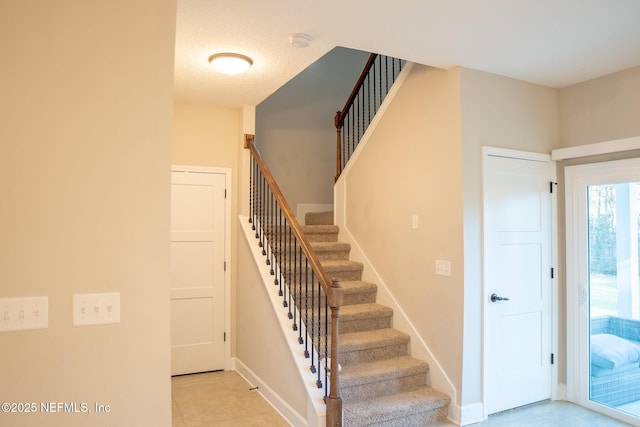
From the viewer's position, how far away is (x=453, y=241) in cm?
319

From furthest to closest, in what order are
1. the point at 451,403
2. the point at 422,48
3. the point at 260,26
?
1. the point at 451,403
2. the point at 422,48
3. the point at 260,26

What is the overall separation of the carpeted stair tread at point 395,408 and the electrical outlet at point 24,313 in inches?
79.6

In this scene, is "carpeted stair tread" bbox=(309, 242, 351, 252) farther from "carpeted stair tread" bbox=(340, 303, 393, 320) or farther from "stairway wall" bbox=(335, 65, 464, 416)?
"carpeted stair tread" bbox=(340, 303, 393, 320)

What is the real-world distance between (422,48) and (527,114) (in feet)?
4.14

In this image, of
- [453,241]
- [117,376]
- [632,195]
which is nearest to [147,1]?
[117,376]

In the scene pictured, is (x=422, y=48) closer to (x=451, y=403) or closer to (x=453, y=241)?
(x=453, y=241)

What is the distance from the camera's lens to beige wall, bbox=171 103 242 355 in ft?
13.9

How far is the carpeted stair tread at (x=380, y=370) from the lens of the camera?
121 inches

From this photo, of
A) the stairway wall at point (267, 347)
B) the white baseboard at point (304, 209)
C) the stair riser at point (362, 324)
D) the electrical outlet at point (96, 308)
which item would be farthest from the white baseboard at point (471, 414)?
the white baseboard at point (304, 209)

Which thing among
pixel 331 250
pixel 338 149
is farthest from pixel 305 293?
pixel 338 149

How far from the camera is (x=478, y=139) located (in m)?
3.25

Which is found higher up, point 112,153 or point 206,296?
point 112,153

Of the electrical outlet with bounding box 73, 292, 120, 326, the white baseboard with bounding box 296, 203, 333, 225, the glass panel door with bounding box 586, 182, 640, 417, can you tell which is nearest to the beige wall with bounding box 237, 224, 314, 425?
the white baseboard with bounding box 296, 203, 333, 225

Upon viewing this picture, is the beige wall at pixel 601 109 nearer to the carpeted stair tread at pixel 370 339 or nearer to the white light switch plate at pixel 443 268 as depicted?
the white light switch plate at pixel 443 268
